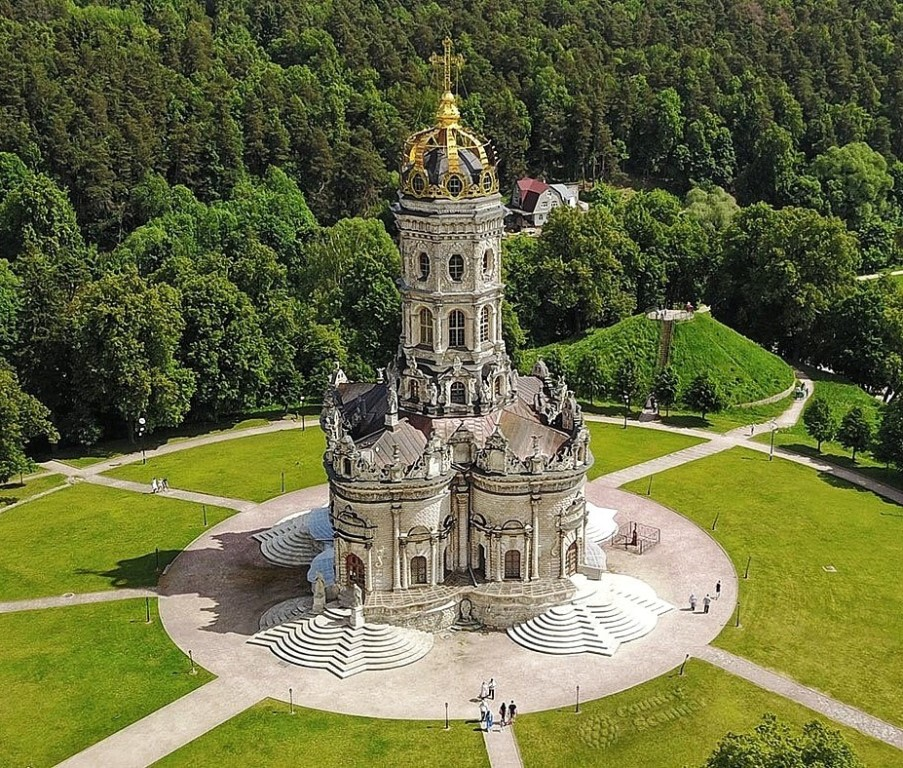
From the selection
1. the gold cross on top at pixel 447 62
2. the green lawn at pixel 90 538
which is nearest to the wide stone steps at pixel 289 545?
the green lawn at pixel 90 538

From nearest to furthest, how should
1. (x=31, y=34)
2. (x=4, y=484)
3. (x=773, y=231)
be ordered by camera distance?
(x=4, y=484)
(x=773, y=231)
(x=31, y=34)

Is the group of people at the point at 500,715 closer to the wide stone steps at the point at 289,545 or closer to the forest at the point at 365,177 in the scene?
the wide stone steps at the point at 289,545

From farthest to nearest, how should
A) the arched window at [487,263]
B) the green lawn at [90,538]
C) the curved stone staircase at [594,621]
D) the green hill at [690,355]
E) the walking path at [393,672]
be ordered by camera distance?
the green hill at [690,355]
the green lawn at [90,538]
the arched window at [487,263]
the curved stone staircase at [594,621]
the walking path at [393,672]

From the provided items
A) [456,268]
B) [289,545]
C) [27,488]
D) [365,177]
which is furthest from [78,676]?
[365,177]

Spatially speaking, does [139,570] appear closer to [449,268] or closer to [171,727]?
[171,727]

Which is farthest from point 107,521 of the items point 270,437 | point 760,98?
point 760,98

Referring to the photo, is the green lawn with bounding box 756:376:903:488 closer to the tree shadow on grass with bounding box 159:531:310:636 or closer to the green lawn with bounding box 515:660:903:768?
the green lawn with bounding box 515:660:903:768

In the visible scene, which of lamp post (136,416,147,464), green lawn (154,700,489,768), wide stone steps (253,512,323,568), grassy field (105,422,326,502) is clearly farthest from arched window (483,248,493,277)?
lamp post (136,416,147,464)

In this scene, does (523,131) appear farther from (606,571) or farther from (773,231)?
(606,571)
